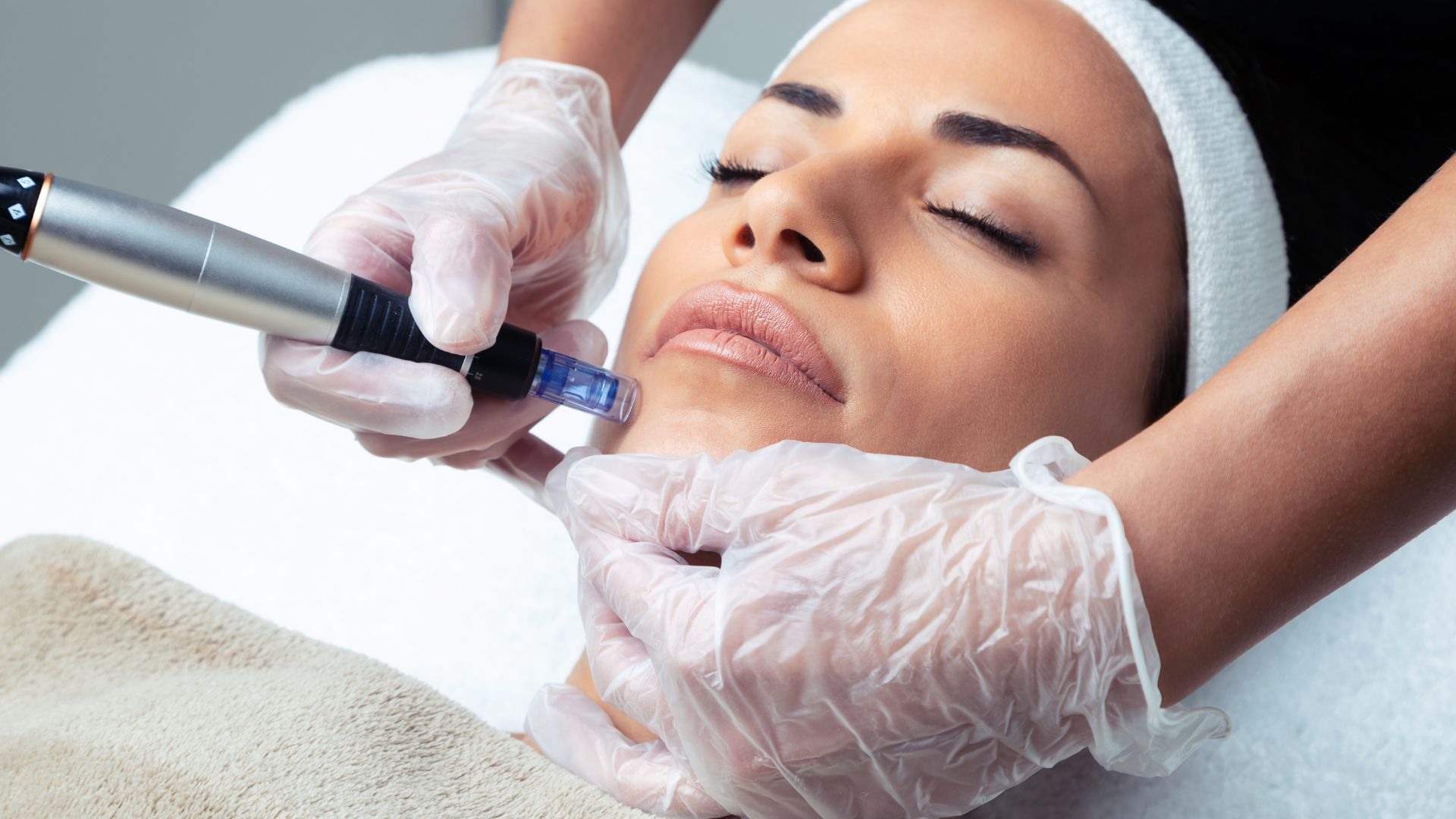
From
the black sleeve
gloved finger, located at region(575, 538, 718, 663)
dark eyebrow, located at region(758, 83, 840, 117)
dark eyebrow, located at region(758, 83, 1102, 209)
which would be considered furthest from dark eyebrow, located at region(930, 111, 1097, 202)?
gloved finger, located at region(575, 538, 718, 663)

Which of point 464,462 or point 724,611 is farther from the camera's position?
point 464,462

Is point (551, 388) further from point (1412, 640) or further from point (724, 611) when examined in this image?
point (1412, 640)

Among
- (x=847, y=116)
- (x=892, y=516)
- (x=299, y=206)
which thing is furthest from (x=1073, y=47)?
(x=299, y=206)

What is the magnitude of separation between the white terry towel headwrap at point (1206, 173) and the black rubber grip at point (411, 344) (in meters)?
0.67

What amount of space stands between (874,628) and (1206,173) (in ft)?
2.20

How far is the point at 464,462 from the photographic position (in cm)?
128

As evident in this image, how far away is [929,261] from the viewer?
104 centimetres

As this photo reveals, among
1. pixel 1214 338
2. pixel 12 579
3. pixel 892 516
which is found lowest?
pixel 12 579

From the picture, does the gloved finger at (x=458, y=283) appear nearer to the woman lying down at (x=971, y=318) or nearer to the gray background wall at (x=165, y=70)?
the woman lying down at (x=971, y=318)

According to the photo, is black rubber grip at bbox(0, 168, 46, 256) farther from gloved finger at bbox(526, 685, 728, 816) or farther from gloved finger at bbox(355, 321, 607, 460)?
gloved finger at bbox(526, 685, 728, 816)

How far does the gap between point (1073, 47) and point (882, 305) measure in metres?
0.38

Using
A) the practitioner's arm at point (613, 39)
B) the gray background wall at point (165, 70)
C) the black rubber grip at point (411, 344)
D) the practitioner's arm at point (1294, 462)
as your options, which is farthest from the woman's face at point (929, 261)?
the gray background wall at point (165, 70)

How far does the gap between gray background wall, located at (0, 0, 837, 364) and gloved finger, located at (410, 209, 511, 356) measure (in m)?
1.46

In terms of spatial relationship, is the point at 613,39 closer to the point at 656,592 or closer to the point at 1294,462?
the point at 656,592
